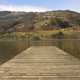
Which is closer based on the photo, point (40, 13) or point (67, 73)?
point (67, 73)

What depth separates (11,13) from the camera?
484 feet

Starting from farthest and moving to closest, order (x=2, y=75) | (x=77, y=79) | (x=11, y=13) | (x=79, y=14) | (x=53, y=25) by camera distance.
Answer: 1. (x=11, y=13)
2. (x=79, y=14)
3. (x=53, y=25)
4. (x=2, y=75)
5. (x=77, y=79)

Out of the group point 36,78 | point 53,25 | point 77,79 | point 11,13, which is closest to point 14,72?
point 36,78

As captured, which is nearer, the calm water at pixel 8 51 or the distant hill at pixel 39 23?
the calm water at pixel 8 51

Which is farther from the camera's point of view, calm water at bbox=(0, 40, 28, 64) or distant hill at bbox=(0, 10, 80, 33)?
distant hill at bbox=(0, 10, 80, 33)

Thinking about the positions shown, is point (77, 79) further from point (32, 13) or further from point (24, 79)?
point (32, 13)

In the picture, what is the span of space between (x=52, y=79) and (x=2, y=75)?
1173 mm

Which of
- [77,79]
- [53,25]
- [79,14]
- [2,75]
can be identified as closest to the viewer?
[77,79]

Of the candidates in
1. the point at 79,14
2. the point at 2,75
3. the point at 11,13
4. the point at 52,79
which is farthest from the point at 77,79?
the point at 11,13

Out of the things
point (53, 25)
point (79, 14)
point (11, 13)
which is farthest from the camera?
point (11, 13)

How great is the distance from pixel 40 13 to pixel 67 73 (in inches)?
4836

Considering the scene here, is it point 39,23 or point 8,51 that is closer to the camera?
point 8,51

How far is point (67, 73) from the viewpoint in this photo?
27.4 feet

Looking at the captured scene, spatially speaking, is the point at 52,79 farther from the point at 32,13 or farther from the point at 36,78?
the point at 32,13
